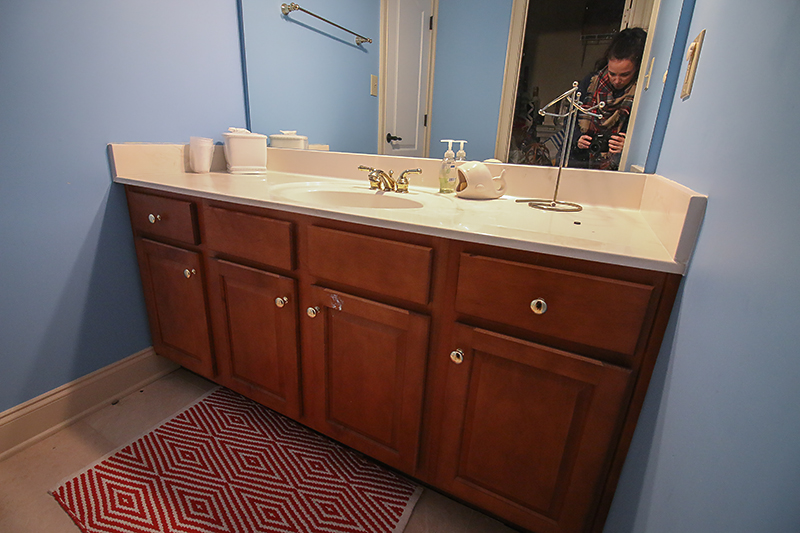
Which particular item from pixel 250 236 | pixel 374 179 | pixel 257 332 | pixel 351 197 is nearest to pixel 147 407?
pixel 257 332

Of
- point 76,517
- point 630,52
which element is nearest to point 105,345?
point 76,517

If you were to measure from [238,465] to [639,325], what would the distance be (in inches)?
47.2

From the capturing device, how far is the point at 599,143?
3.54 feet

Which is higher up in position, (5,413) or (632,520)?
(632,520)

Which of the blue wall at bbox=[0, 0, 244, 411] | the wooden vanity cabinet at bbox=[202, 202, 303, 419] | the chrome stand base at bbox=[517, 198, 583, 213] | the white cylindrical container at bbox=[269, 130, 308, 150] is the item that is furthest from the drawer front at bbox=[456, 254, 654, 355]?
the blue wall at bbox=[0, 0, 244, 411]

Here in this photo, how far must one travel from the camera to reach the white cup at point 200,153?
4.92ft

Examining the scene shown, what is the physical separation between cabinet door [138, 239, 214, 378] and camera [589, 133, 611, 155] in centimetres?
129

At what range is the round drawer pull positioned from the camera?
0.70 m

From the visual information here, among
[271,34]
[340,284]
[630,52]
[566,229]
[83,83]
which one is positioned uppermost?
[271,34]

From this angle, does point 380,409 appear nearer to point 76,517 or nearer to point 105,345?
point 76,517

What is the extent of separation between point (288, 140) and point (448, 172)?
865mm

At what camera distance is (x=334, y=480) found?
1.14 m

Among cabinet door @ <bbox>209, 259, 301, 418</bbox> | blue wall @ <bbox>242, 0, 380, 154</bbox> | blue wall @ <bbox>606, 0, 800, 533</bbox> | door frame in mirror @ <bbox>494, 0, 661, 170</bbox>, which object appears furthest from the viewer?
blue wall @ <bbox>242, 0, 380, 154</bbox>

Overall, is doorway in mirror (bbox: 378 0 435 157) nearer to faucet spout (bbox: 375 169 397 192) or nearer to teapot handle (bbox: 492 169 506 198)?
faucet spout (bbox: 375 169 397 192)
